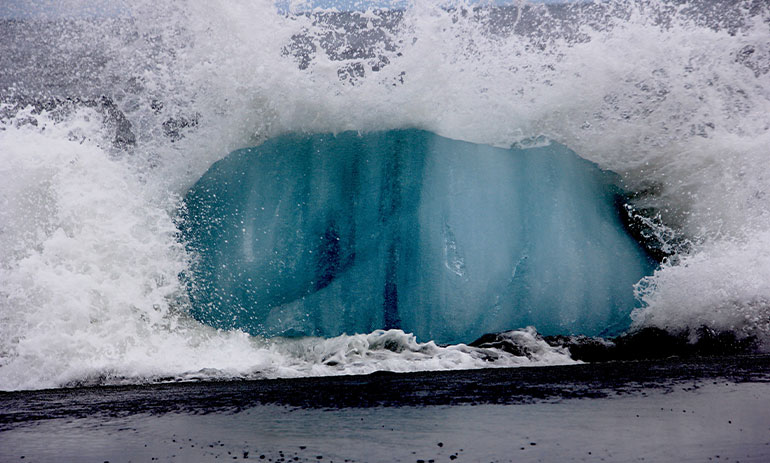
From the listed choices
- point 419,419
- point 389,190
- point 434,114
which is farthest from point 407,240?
point 419,419

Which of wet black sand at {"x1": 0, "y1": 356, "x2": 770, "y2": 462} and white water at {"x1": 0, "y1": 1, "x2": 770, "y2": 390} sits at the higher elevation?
white water at {"x1": 0, "y1": 1, "x2": 770, "y2": 390}

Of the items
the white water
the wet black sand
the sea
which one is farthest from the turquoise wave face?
the wet black sand

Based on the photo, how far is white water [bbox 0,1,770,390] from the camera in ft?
11.4

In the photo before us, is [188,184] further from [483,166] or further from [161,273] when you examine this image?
[483,166]

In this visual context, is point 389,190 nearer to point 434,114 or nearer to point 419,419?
point 434,114

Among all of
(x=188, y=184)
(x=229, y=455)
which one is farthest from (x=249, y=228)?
(x=229, y=455)

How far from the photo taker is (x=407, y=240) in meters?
3.79

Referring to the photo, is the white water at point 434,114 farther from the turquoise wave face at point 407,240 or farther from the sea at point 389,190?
the turquoise wave face at point 407,240

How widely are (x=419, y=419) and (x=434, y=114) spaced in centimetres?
261

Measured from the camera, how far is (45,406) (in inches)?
84.6

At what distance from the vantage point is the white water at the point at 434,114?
11.4 ft

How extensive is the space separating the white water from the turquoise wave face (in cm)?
12

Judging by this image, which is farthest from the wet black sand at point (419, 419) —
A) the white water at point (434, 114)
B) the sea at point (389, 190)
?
the white water at point (434, 114)

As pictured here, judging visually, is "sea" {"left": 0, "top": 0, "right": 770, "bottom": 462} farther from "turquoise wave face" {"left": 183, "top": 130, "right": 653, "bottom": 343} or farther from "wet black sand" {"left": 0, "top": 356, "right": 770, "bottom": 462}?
"wet black sand" {"left": 0, "top": 356, "right": 770, "bottom": 462}
